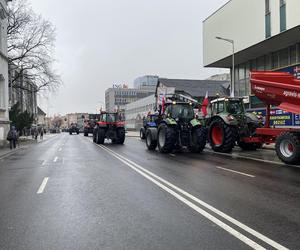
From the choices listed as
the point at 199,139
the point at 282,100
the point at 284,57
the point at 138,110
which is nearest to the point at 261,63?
the point at 284,57

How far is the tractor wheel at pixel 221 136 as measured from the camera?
1891cm

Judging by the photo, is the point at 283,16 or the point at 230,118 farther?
the point at 283,16

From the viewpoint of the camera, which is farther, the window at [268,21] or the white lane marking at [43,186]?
the window at [268,21]

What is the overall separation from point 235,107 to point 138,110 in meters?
74.8

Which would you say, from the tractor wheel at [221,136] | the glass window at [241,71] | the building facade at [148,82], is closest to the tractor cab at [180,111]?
the tractor wheel at [221,136]

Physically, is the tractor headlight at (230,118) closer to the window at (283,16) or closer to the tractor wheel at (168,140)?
the tractor wheel at (168,140)

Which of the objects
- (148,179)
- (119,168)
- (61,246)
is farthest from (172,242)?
(119,168)

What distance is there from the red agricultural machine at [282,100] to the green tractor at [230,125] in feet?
6.65

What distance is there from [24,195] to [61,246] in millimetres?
4228

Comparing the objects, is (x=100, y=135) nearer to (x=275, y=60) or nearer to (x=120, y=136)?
(x=120, y=136)

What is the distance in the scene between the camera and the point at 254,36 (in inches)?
1081

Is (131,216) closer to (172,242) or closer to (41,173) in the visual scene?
(172,242)

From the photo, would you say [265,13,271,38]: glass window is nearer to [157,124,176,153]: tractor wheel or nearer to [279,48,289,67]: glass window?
[279,48,289,67]: glass window

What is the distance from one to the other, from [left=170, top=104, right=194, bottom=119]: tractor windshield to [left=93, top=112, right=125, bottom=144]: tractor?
11425 millimetres
